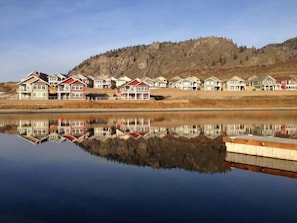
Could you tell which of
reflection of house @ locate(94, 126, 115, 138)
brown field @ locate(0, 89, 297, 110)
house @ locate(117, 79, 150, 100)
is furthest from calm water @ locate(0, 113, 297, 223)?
house @ locate(117, 79, 150, 100)

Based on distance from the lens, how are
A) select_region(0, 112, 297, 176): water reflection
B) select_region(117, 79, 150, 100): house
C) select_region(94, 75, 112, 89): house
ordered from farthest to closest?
select_region(94, 75, 112, 89): house, select_region(117, 79, 150, 100): house, select_region(0, 112, 297, 176): water reflection

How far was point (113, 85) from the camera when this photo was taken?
12619 centimetres

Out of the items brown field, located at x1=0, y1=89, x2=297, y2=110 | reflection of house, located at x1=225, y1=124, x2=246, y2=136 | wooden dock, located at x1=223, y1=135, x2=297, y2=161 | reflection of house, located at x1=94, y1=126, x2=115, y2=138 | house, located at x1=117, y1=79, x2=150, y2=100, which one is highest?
house, located at x1=117, y1=79, x2=150, y2=100

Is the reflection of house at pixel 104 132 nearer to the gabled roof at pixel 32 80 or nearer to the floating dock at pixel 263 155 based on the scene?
the floating dock at pixel 263 155

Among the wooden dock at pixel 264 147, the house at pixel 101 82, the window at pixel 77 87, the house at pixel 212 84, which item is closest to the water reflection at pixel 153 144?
the wooden dock at pixel 264 147

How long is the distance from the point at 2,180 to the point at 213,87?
331ft

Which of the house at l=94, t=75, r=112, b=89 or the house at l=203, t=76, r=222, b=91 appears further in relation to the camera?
the house at l=94, t=75, r=112, b=89

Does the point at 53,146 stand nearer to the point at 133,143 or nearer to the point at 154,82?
the point at 133,143

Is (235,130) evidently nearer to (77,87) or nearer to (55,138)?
(55,138)

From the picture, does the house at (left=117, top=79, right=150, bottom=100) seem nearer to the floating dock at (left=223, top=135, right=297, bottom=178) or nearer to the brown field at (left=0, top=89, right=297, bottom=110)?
the brown field at (left=0, top=89, right=297, bottom=110)

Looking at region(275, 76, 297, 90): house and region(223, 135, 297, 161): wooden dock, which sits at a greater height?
region(275, 76, 297, 90): house

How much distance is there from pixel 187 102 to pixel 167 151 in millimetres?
55914

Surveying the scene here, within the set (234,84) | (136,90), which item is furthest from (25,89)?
(234,84)

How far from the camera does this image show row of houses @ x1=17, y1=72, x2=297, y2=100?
3240 inches
